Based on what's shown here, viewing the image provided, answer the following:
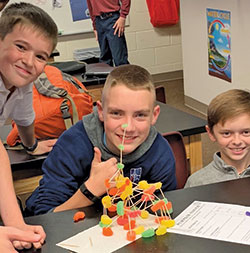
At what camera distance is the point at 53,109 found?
2273mm

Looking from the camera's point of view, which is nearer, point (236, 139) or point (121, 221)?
point (121, 221)

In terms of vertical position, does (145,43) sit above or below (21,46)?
below

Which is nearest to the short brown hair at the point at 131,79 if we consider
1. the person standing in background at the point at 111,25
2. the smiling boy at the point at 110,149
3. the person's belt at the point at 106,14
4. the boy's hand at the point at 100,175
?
the smiling boy at the point at 110,149

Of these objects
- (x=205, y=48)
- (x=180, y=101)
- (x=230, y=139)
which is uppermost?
(x=230, y=139)

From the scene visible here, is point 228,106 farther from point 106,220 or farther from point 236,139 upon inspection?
point 106,220

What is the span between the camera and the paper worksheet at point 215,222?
107 centimetres

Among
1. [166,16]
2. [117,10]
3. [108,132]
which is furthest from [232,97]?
[166,16]

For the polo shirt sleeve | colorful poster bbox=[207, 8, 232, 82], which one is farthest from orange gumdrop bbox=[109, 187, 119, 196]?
colorful poster bbox=[207, 8, 232, 82]

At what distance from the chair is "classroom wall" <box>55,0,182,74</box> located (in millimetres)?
4594

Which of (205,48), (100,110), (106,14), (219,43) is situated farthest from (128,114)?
(106,14)

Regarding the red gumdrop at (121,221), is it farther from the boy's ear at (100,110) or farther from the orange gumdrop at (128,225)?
the boy's ear at (100,110)

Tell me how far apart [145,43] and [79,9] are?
3.39 ft

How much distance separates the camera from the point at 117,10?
510cm

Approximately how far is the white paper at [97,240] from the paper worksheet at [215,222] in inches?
3.1
